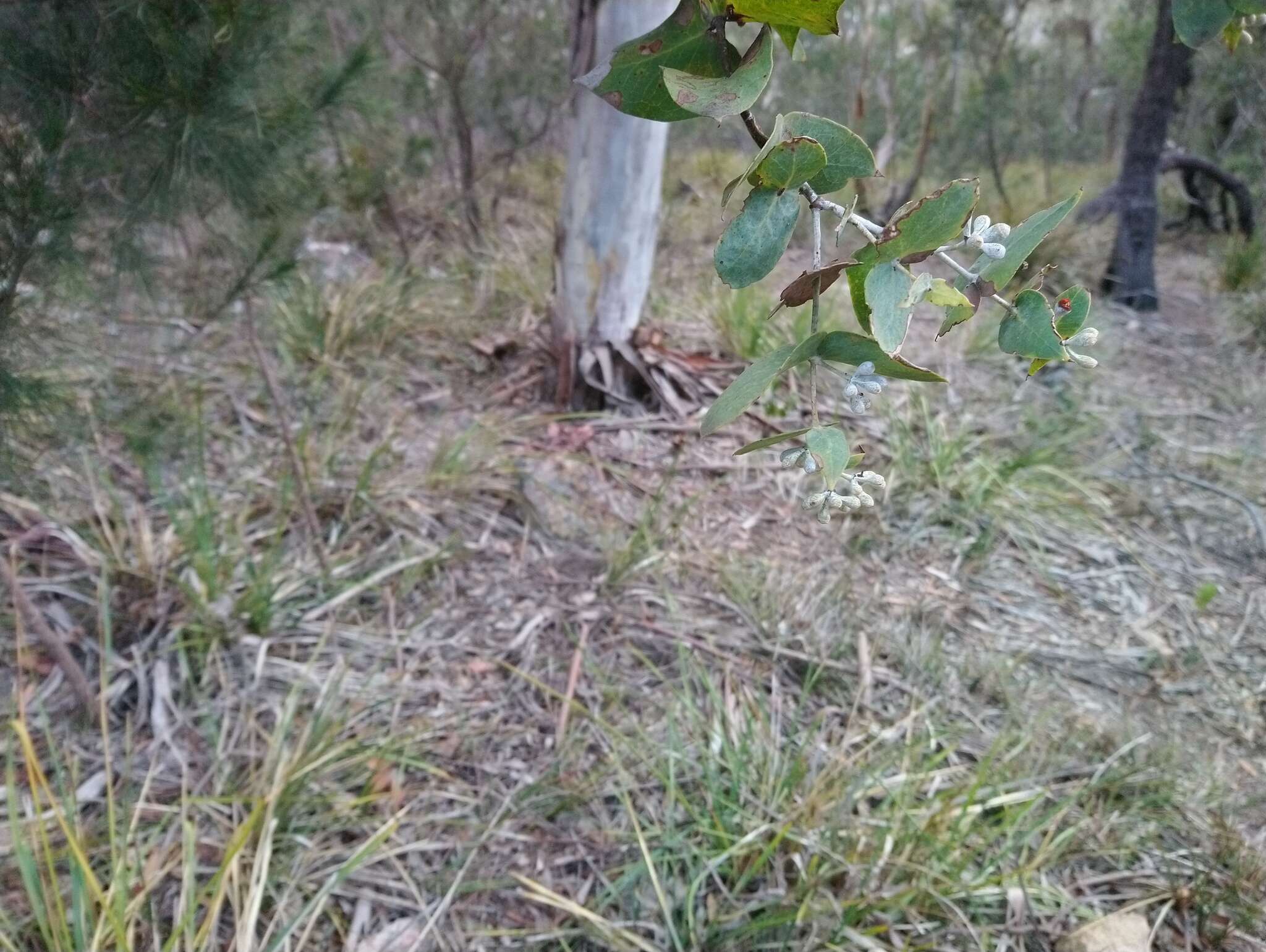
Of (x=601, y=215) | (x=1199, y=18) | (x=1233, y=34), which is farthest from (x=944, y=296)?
(x=601, y=215)

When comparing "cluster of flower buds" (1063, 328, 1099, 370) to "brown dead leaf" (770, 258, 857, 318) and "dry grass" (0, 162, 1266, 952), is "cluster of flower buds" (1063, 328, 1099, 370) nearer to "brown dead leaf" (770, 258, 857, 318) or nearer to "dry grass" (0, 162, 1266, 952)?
"brown dead leaf" (770, 258, 857, 318)

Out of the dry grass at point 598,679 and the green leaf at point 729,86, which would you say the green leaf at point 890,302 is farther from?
the dry grass at point 598,679

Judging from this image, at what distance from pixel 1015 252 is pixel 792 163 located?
109mm

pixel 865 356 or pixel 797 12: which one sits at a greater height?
pixel 797 12

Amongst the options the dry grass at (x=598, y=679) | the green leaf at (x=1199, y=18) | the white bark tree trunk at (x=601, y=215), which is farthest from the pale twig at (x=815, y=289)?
the white bark tree trunk at (x=601, y=215)

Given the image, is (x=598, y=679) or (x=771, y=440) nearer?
(x=771, y=440)

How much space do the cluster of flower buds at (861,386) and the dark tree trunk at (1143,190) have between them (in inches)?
186

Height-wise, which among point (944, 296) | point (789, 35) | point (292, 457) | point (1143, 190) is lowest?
point (292, 457)

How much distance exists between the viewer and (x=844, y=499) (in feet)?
1.31

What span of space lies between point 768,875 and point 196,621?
1328 millimetres

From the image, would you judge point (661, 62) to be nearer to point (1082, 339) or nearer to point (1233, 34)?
point (1082, 339)

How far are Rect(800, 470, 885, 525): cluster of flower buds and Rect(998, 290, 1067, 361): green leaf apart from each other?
0.28 feet

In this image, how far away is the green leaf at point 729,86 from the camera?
1.19 feet

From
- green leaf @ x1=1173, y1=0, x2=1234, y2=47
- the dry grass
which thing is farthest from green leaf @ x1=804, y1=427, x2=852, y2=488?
the dry grass
